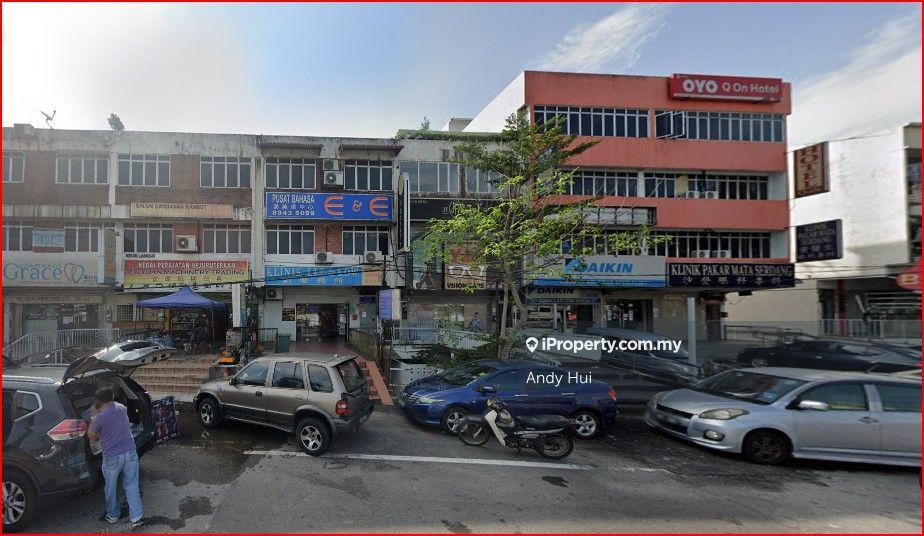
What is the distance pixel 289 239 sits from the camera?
2012cm

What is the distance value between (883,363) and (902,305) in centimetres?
268

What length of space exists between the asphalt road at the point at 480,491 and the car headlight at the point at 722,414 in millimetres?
664

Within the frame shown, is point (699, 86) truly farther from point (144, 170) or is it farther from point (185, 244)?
point (144, 170)

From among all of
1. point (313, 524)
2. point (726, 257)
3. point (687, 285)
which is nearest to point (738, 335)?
point (687, 285)

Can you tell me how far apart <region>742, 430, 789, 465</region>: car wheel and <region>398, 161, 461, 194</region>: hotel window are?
16485 millimetres

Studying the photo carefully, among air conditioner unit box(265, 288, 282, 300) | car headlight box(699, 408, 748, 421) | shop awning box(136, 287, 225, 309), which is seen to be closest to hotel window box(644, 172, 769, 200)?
car headlight box(699, 408, 748, 421)

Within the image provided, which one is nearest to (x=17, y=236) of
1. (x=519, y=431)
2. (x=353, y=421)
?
(x=353, y=421)

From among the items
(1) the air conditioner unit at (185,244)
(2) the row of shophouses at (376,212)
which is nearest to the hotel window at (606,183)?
(2) the row of shophouses at (376,212)

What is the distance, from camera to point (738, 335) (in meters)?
14.8

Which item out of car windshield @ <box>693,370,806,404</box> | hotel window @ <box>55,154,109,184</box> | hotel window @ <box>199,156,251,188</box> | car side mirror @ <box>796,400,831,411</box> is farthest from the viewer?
hotel window @ <box>199,156,251,188</box>

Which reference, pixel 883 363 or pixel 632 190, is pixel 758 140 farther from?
pixel 883 363

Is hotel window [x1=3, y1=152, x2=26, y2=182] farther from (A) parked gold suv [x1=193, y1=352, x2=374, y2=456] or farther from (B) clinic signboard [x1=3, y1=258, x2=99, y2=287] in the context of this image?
(A) parked gold suv [x1=193, y1=352, x2=374, y2=456]

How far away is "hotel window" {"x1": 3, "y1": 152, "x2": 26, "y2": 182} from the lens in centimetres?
1820

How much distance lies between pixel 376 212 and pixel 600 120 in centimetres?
1286
